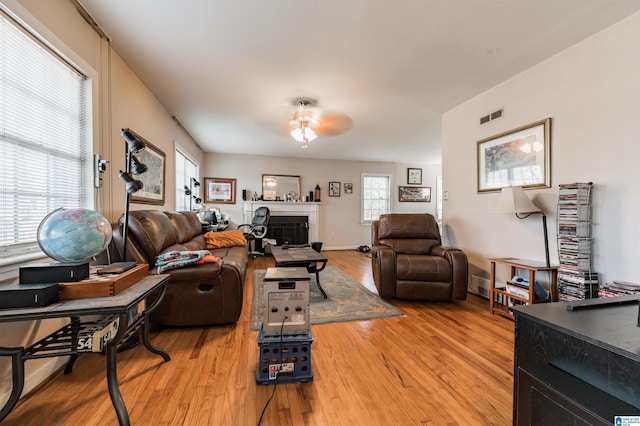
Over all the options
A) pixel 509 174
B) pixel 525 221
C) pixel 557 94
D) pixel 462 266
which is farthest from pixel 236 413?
pixel 557 94

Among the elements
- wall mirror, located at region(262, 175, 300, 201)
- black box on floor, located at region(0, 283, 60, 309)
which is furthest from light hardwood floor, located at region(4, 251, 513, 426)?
wall mirror, located at region(262, 175, 300, 201)

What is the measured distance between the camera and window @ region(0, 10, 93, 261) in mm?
1364

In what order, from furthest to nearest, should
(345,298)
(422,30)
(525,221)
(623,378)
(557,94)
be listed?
(345,298) < (525,221) < (557,94) < (422,30) < (623,378)

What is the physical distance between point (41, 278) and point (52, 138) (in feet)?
3.37

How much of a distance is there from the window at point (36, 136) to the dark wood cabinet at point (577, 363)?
7.98 ft

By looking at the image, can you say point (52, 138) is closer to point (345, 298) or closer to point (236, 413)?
point (236, 413)

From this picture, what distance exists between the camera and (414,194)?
23.6 feet

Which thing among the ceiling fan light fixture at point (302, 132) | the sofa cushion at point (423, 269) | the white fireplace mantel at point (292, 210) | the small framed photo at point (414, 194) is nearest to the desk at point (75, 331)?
the sofa cushion at point (423, 269)

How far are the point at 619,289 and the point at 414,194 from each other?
556cm

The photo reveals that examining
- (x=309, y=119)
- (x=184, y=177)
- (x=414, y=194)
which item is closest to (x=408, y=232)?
(x=309, y=119)

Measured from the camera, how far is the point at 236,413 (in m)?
1.28

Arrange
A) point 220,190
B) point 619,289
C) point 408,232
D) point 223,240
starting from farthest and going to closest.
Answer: point 220,190 → point 223,240 → point 408,232 → point 619,289

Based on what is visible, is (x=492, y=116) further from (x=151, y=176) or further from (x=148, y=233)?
(x=151, y=176)

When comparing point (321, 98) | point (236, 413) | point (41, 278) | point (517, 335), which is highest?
point (321, 98)
